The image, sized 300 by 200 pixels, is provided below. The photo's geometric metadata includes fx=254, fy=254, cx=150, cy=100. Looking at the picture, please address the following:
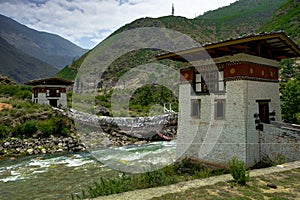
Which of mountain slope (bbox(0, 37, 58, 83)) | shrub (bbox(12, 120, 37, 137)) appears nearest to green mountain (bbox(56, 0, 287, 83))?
mountain slope (bbox(0, 37, 58, 83))

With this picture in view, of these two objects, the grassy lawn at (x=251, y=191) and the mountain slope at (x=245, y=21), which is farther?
the mountain slope at (x=245, y=21)

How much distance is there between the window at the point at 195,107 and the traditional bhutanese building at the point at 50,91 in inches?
1029

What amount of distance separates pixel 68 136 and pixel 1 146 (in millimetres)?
6204

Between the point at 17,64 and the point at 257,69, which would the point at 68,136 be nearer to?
the point at 257,69

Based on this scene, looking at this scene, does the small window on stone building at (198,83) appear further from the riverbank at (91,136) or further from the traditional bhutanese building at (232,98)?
the riverbank at (91,136)

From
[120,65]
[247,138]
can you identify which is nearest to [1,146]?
[247,138]

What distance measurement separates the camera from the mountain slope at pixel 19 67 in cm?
10719

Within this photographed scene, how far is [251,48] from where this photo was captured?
10.9m

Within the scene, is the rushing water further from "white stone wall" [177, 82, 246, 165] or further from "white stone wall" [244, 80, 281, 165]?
"white stone wall" [244, 80, 281, 165]

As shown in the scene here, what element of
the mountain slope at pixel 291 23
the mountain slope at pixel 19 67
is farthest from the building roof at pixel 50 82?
the mountain slope at pixel 19 67

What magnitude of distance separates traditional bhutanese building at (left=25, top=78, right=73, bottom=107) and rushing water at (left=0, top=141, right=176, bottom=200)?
15.6 meters

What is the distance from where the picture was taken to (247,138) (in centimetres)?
1038

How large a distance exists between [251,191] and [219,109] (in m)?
5.80

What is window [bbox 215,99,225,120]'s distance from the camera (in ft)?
36.8
